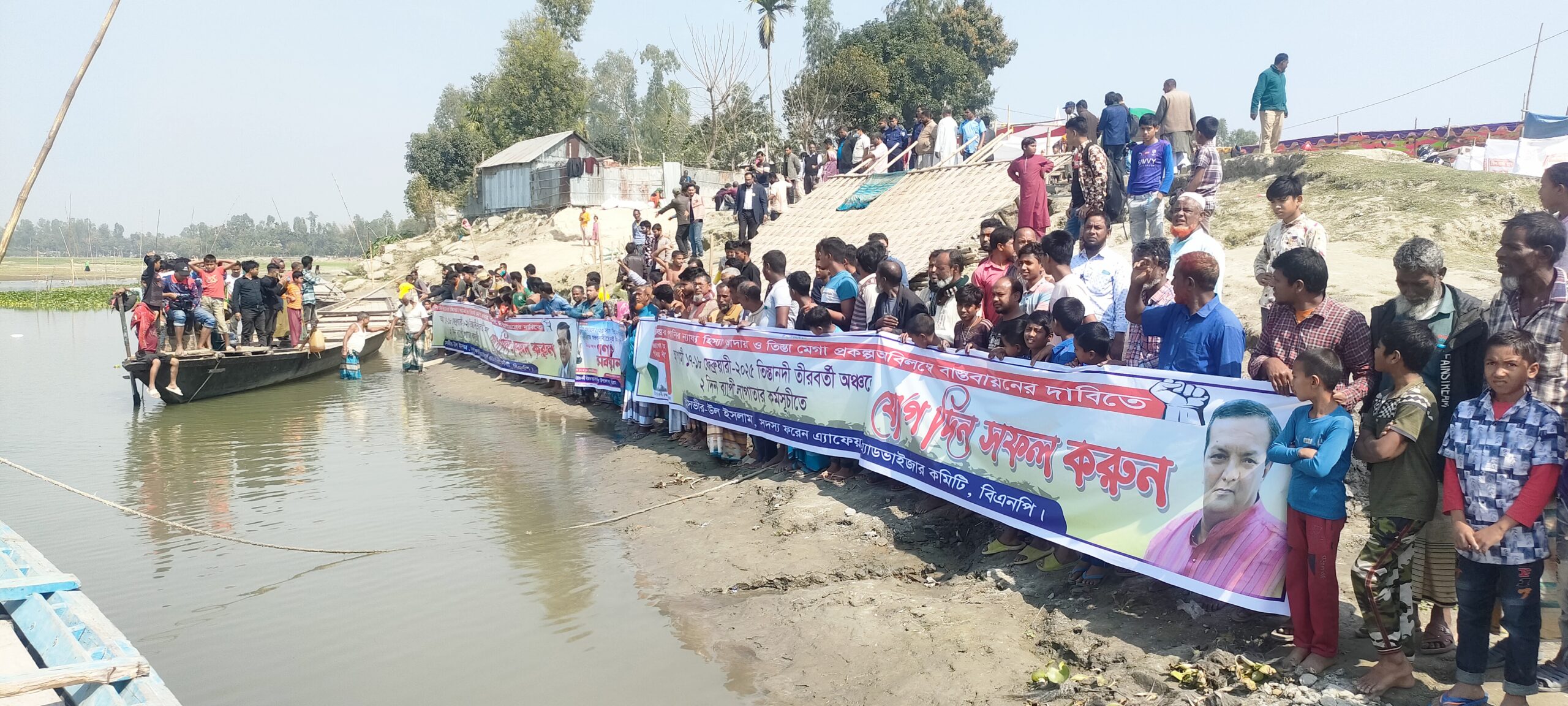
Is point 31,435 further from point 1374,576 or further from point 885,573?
point 1374,576

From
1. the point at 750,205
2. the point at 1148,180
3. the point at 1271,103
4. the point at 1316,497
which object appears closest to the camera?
the point at 1316,497

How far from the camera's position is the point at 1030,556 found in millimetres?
5895

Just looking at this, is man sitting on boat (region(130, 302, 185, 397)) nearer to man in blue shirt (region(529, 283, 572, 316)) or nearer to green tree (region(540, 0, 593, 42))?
man in blue shirt (region(529, 283, 572, 316))

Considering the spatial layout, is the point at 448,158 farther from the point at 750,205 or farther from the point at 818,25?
the point at 750,205

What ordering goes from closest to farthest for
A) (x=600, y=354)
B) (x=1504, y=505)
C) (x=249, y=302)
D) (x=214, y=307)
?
(x=1504, y=505), (x=600, y=354), (x=214, y=307), (x=249, y=302)

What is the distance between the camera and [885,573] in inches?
253

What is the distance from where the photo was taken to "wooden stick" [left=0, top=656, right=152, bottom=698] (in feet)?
12.4

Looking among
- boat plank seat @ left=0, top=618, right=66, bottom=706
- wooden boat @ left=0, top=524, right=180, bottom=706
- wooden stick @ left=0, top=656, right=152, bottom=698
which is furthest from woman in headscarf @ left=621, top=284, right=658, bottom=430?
wooden stick @ left=0, top=656, right=152, bottom=698

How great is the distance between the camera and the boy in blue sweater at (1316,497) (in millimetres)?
4051

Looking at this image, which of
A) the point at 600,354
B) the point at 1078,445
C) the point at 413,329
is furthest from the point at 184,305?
the point at 1078,445

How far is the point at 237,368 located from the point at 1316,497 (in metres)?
16.8

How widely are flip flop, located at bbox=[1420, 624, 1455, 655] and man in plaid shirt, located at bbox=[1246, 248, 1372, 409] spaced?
1.05 meters

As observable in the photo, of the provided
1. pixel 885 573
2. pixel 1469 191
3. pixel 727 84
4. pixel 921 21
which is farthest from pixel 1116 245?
pixel 921 21

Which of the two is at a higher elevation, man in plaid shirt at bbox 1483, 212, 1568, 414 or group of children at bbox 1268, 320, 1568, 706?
man in plaid shirt at bbox 1483, 212, 1568, 414
